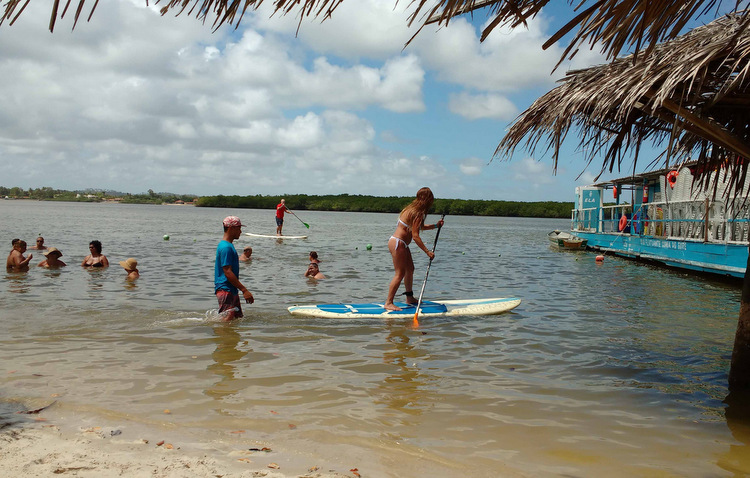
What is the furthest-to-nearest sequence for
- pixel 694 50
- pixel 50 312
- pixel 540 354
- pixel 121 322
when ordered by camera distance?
pixel 50 312 → pixel 121 322 → pixel 540 354 → pixel 694 50

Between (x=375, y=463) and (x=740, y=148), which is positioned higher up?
(x=740, y=148)

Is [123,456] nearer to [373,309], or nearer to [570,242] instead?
[373,309]

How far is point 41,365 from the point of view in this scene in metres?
5.89

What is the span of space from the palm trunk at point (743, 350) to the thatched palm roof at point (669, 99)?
1271mm

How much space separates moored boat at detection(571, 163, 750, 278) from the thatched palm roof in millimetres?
1553

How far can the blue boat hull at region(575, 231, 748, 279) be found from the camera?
13.4 m

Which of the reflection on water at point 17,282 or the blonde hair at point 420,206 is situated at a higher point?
the blonde hair at point 420,206

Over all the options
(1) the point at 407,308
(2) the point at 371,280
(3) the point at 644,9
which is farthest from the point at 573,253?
(3) the point at 644,9

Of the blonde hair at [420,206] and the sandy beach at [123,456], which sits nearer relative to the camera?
the sandy beach at [123,456]

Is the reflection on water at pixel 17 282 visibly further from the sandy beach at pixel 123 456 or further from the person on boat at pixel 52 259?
the sandy beach at pixel 123 456

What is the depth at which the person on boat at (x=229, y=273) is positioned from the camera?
23.3 ft

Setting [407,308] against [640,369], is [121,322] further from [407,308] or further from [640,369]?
[640,369]

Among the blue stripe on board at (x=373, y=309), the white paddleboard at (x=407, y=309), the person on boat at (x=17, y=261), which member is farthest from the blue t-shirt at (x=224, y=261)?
the person on boat at (x=17, y=261)

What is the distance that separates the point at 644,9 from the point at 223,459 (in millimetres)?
3954
